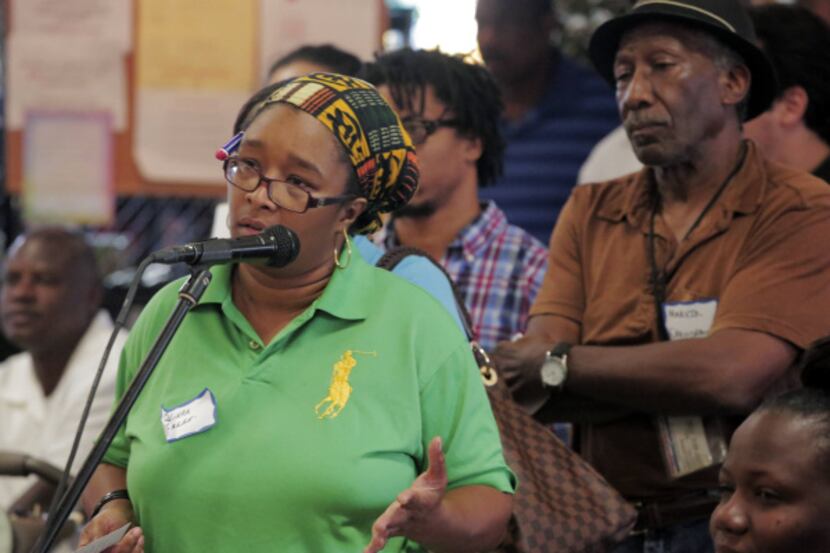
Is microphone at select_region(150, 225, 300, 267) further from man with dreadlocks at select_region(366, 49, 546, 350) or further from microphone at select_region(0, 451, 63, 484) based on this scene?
microphone at select_region(0, 451, 63, 484)

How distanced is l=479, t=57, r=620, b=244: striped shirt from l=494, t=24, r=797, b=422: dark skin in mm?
1757

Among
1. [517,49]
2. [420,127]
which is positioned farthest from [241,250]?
[517,49]

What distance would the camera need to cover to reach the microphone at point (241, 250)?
2.60 meters

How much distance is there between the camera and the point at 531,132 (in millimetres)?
5750

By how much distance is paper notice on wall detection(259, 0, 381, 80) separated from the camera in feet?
19.5

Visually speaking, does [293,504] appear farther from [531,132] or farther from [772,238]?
[531,132]

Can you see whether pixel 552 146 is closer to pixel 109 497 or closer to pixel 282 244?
pixel 282 244

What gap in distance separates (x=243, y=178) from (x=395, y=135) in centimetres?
36

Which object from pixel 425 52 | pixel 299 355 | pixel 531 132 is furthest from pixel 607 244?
pixel 531 132

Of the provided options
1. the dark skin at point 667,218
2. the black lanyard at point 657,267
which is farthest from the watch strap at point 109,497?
the black lanyard at point 657,267

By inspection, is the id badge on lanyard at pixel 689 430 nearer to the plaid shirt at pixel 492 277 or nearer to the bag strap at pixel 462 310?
the bag strap at pixel 462 310

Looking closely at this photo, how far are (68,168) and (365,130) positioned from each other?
350 cm

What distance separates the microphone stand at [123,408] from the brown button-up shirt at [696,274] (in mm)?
1337

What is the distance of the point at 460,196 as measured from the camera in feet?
14.1
